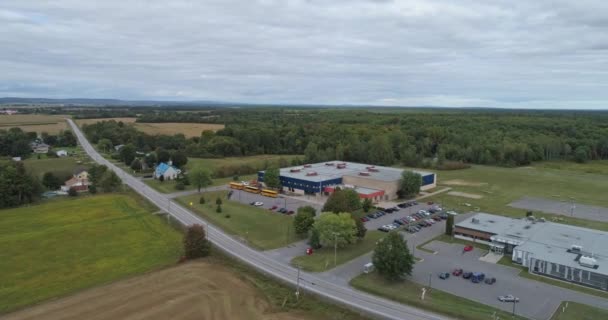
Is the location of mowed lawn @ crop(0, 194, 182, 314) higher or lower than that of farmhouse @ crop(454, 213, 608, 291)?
lower

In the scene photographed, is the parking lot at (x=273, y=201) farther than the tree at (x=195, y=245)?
Yes

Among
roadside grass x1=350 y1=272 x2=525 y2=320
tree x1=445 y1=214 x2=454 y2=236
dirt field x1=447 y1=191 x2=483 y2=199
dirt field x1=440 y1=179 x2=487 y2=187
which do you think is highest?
tree x1=445 y1=214 x2=454 y2=236

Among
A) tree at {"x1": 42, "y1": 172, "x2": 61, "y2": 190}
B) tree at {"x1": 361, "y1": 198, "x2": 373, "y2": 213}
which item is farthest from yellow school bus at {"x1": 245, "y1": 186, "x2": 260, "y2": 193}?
tree at {"x1": 42, "y1": 172, "x2": 61, "y2": 190}

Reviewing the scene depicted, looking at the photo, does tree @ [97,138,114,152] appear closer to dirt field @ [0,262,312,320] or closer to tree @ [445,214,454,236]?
dirt field @ [0,262,312,320]

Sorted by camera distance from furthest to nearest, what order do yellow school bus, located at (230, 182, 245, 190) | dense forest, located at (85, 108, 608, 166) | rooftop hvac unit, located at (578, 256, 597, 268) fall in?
A: 1. dense forest, located at (85, 108, 608, 166)
2. yellow school bus, located at (230, 182, 245, 190)
3. rooftop hvac unit, located at (578, 256, 597, 268)

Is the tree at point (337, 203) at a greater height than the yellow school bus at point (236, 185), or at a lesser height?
greater

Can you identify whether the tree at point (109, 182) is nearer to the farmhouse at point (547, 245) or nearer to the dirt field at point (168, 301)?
the dirt field at point (168, 301)

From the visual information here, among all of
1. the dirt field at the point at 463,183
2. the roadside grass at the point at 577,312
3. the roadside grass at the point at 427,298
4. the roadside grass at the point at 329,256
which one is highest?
the roadside grass at the point at 427,298

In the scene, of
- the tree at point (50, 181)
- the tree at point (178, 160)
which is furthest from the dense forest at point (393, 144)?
the tree at point (50, 181)
